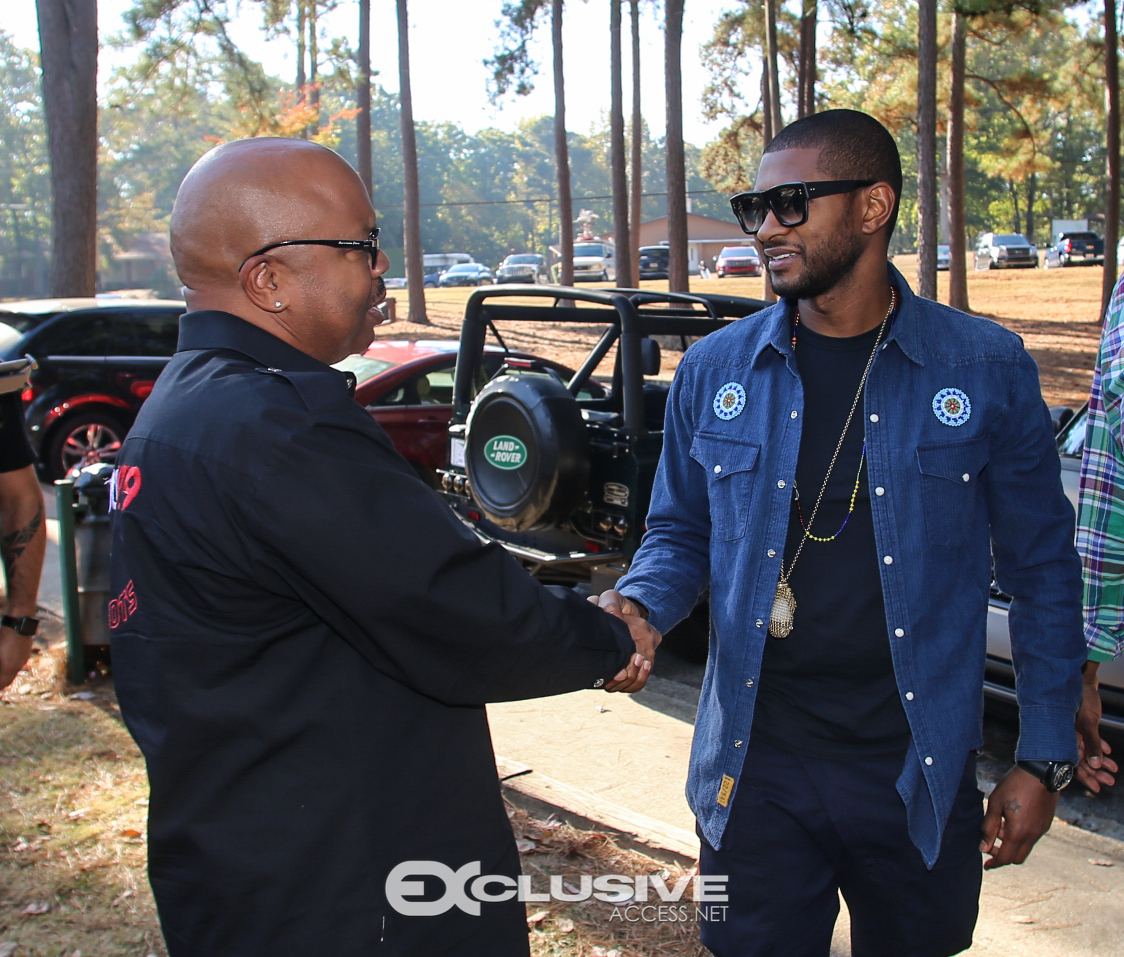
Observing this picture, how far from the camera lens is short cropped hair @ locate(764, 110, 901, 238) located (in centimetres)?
238

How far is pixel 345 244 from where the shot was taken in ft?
6.09

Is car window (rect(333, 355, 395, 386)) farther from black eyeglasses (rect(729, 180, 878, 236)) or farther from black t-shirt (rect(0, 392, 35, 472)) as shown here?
black eyeglasses (rect(729, 180, 878, 236))

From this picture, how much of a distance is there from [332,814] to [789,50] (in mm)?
29533

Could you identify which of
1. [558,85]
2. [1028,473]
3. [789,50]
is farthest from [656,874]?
[789,50]

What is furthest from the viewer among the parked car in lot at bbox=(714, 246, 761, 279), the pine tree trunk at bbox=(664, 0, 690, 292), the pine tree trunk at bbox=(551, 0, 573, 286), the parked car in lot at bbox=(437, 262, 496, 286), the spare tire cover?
the parked car in lot at bbox=(437, 262, 496, 286)

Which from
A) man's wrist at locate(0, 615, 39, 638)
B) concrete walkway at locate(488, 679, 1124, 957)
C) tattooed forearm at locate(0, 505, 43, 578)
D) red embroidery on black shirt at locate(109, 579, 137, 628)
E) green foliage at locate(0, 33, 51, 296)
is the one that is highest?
green foliage at locate(0, 33, 51, 296)

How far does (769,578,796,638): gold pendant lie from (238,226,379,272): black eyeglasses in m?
1.07

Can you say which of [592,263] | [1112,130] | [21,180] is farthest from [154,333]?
[21,180]

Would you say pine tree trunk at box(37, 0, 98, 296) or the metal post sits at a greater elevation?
pine tree trunk at box(37, 0, 98, 296)

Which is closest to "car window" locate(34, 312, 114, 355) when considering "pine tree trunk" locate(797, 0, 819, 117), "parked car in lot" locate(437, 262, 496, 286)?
"pine tree trunk" locate(797, 0, 819, 117)

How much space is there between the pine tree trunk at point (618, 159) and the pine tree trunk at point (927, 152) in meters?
7.27

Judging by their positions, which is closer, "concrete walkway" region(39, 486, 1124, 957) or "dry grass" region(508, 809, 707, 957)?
"dry grass" region(508, 809, 707, 957)

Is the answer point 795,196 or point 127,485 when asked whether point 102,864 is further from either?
point 795,196

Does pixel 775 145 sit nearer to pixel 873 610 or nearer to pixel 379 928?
pixel 873 610
